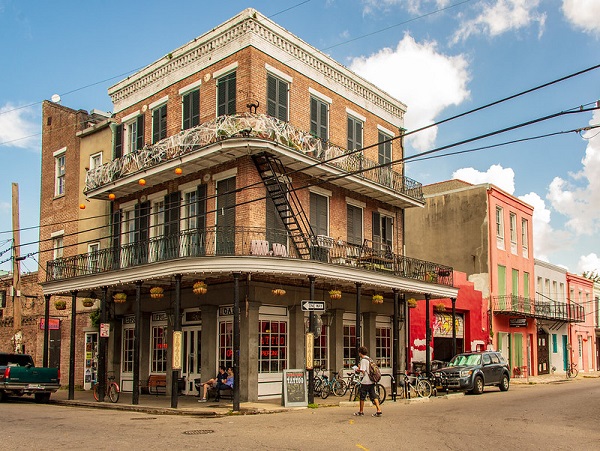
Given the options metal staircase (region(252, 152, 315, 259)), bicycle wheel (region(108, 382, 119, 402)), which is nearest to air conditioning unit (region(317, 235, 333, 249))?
metal staircase (region(252, 152, 315, 259))

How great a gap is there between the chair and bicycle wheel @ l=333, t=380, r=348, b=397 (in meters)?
5.46

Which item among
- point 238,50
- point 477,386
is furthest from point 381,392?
point 238,50

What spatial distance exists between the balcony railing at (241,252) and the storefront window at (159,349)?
303cm

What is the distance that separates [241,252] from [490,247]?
1969 centimetres

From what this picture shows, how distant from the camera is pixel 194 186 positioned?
74.4 ft

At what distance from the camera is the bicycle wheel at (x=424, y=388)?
2194cm

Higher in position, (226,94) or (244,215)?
(226,94)

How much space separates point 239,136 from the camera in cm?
1995

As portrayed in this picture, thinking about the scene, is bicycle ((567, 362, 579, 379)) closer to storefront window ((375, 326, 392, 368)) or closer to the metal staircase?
storefront window ((375, 326, 392, 368))

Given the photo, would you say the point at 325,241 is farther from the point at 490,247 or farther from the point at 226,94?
the point at 490,247

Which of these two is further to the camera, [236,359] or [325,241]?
[325,241]

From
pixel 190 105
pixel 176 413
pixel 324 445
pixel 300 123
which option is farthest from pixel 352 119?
pixel 324 445

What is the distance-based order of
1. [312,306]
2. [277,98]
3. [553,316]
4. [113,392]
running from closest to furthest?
[312,306], [113,392], [277,98], [553,316]

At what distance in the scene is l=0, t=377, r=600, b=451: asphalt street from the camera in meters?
11.4
